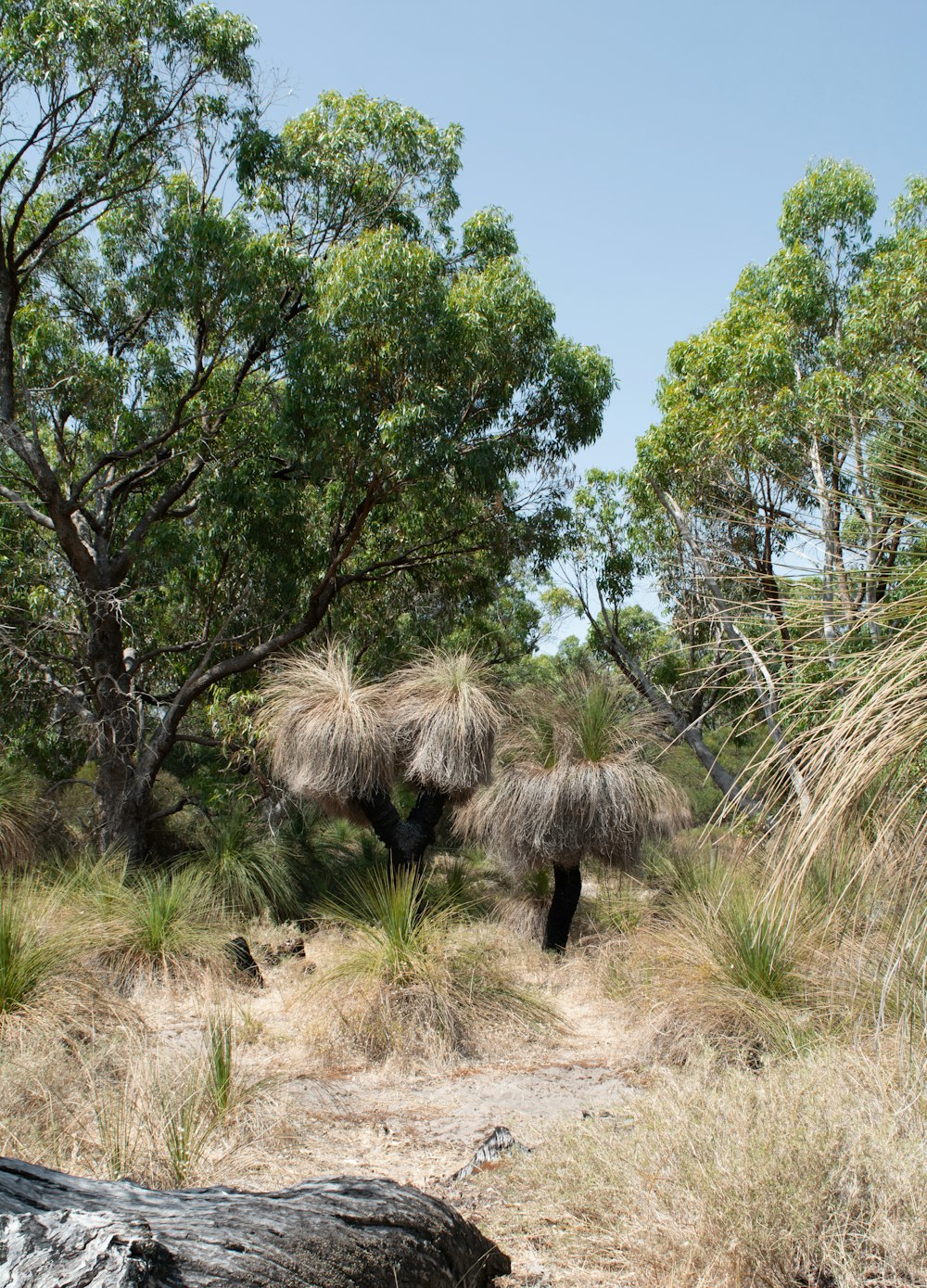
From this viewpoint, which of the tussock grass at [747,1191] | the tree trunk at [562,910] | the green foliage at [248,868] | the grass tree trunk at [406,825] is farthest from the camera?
the green foliage at [248,868]

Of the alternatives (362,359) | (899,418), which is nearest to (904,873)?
(899,418)

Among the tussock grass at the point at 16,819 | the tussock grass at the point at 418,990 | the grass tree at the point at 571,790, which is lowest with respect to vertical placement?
the tussock grass at the point at 418,990

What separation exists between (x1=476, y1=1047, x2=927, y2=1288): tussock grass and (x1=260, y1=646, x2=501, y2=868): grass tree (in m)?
4.87

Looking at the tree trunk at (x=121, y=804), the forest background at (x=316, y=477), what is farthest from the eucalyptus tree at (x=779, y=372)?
the tree trunk at (x=121, y=804)

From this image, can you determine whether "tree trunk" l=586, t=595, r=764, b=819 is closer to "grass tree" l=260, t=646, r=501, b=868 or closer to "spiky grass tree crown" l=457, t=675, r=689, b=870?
"spiky grass tree crown" l=457, t=675, r=689, b=870

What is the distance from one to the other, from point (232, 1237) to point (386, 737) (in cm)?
659

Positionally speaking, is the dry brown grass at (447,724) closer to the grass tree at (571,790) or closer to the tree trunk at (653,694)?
the grass tree at (571,790)

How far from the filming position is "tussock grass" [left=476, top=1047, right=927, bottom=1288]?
271 cm

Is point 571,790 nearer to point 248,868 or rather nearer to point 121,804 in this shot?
point 248,868

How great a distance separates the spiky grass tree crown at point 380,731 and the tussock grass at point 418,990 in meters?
1.46

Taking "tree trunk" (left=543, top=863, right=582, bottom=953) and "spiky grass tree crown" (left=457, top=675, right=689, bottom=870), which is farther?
"tree trunk" (left=543, top=863, right=582, bottom=953)

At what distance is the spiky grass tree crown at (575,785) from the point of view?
8367 millimetres

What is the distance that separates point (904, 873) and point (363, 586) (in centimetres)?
1033

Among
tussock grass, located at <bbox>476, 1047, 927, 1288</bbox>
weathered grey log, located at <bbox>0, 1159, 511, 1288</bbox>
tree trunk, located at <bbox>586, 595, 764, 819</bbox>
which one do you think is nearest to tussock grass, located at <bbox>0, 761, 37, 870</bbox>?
tree trunk, located at <bbox>586, 595, 764, 819</bbox>
